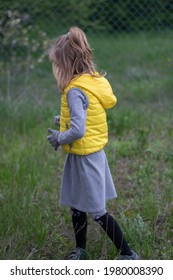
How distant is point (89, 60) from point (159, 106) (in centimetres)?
348

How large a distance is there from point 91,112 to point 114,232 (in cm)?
75

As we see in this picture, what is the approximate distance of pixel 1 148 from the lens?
5641 millimetres

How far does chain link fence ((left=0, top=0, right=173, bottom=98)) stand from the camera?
23.8ft

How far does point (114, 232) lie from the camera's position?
3.69 m

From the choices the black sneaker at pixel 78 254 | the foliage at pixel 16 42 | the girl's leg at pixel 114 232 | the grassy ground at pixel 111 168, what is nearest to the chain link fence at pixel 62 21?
the foliage at pixel 16 42

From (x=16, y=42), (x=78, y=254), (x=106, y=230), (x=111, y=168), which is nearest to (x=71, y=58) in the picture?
(x=106, y=230)

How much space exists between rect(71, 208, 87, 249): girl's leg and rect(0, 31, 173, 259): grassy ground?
11 centimetres

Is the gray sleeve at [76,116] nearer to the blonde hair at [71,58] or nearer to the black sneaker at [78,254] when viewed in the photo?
the blonde hair at [71,58]

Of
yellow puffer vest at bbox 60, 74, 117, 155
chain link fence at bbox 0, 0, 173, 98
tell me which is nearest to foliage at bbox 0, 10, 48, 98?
chain link fence at bbox 0, 0, 173, 98

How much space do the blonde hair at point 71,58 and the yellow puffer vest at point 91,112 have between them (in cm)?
5

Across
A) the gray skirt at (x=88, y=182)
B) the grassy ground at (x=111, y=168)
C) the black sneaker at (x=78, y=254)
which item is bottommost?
the black sneaker at (x=78, y=254)

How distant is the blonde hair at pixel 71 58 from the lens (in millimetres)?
3539
